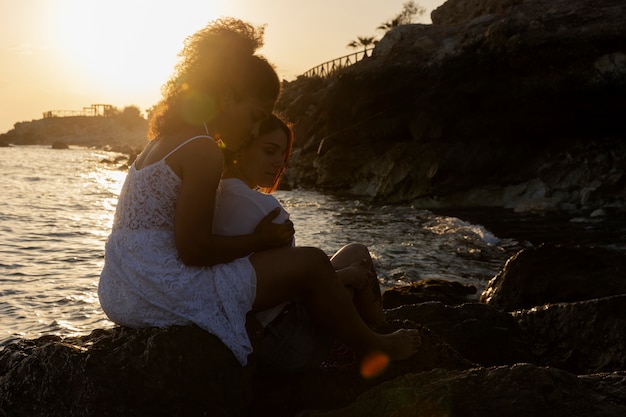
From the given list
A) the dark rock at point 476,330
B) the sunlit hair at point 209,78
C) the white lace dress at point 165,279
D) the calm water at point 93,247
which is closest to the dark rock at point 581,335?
the dark rock at point 476,330

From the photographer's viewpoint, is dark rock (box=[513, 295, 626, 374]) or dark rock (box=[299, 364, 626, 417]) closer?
dark rock (box=[299, 364, 626, 417])

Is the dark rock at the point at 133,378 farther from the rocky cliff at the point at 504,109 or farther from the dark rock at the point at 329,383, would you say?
the rocky cliff at the point at 504,109

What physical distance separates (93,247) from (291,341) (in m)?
11.5

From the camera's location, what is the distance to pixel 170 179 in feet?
10.5

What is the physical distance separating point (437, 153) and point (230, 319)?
22.5m

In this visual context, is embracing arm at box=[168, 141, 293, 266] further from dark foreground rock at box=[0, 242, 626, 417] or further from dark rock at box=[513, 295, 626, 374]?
dark rock at box=[513, 295, 626, 374]

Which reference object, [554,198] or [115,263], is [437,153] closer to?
[554,198]

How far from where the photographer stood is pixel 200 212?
9.99 ft

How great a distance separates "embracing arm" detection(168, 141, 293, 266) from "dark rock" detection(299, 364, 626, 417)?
3.18 ft

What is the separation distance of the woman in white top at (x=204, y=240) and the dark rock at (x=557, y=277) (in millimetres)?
4832

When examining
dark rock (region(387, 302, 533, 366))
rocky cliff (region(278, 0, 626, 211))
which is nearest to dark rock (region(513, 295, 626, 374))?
dark rock (region(387, 302, 533, 366))

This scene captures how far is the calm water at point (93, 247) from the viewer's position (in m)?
8.59

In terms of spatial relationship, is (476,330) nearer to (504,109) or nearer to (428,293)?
(428,293)

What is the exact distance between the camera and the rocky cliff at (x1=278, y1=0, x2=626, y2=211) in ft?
71.5
